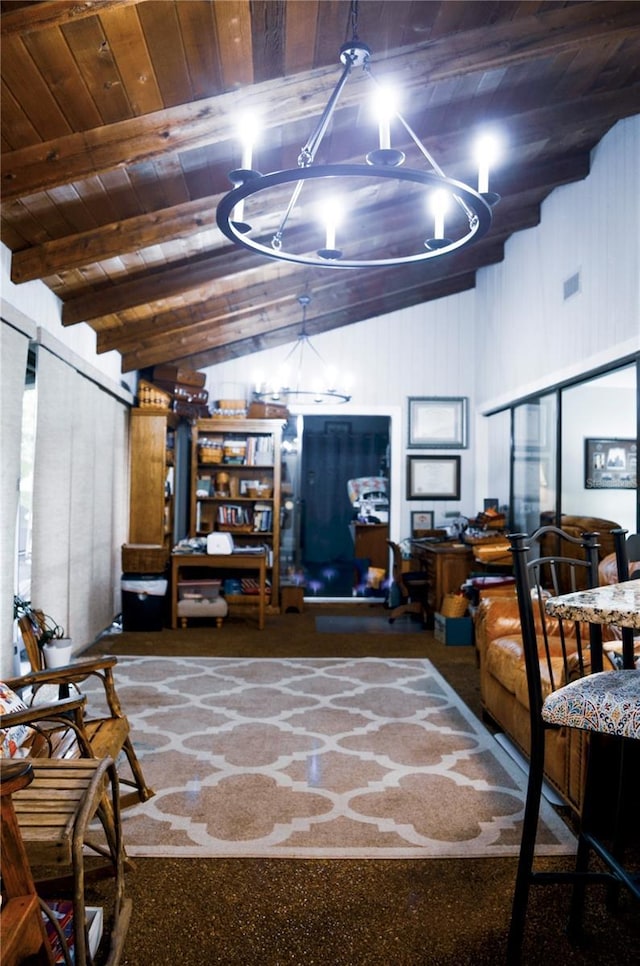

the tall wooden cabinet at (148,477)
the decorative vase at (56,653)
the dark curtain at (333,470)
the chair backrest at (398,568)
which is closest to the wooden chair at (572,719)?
the decorative vase at (56,653)

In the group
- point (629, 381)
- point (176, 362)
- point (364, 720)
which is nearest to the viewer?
point (364, 720)

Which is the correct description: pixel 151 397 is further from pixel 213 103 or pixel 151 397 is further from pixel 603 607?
pixel 603 607

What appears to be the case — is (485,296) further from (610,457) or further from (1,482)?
(1,482)

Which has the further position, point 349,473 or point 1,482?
point 349,473

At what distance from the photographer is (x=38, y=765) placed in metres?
1.99

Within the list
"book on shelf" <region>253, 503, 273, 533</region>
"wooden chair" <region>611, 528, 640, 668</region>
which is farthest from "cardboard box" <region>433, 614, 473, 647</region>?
"wooden chair" <region>611, 528, 640, 668</region>

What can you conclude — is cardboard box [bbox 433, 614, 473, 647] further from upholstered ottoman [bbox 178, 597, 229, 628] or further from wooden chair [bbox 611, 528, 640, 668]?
wooden chair [bbox 611, 528, 640, 668]

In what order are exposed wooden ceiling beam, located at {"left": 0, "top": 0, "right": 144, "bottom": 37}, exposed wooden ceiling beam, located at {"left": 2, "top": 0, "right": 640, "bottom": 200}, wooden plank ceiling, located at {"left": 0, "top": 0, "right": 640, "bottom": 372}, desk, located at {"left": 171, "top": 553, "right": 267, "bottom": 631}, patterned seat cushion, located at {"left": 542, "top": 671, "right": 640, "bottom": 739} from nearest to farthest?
patterned seat cushion, located at {"left": 542, "top": 671, "right": 640, "bottom": 739} < exposed wooden ceiling beam, located at {"left": 0, "top": 0, "right": 144, "bottom": 37} < wooden plank ceiling, located at {"left": 0, "top": 0, "right": 640, "bottom": 372} < exposed wooden ceiling beam, located at {"left": 2, "top": 0, "right": 640, "bottom": 200} < desk, located at {"left": 171, "top": 553, "right": 267, "bottom": 631}

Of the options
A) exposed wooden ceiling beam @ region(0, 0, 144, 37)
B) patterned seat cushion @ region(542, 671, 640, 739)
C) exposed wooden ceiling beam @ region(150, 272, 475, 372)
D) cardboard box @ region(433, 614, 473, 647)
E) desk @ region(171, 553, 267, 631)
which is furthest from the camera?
exposed wooden ceiling beam @ region(150, 272, 475, 372)

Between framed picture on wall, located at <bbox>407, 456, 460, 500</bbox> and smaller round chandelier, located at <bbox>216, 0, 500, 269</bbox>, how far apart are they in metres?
2.58

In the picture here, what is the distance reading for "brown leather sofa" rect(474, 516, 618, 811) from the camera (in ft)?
8.58

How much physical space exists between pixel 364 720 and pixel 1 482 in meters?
2.34

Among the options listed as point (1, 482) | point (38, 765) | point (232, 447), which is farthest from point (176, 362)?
point (38, 765)

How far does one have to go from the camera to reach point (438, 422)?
8.09 meters
